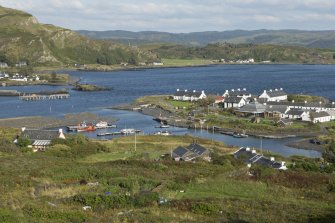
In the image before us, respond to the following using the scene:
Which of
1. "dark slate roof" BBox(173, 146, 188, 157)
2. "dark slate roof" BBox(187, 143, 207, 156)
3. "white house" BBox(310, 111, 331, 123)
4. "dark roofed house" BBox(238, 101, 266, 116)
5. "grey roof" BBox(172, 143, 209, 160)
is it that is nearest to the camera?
"grey roof" BBox(172, 143, 209, 160)

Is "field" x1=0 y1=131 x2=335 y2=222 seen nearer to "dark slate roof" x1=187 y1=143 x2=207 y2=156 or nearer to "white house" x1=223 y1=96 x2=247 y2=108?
"dark slate roof" x1=187 y1=143 x2=207 y2=156

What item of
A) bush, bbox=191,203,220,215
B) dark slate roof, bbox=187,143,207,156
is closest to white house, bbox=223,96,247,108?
dark slate roof, bbox=187,143,207,156

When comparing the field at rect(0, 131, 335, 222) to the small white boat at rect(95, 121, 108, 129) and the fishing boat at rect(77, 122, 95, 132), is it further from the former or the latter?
the small white boat at rect(95, 121, 108, 129)

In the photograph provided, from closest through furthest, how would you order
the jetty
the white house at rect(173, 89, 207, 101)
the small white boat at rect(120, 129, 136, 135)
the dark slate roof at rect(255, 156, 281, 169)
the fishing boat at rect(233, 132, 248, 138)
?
1. the dark slate roof at rect(255, 156, 281, 169)
2. the fishing boat at rect(233, 132, 248, 138)
3. the small white boat at rect(120, 129, 136, 135)
4. the white house at rect(173, 89, 207, 101)
5. the jetty

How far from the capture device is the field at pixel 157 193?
1747 cm

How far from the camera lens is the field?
57.3ft

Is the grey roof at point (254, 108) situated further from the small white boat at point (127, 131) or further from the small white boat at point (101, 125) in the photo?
the small white boat at point (101, 125)

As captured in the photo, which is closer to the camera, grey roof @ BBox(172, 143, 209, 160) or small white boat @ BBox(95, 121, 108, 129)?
grey roof @ BBox(172, 143, 209, 160)

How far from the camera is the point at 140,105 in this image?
7975cm

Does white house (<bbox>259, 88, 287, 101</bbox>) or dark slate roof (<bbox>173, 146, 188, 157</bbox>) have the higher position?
dark slate roof (<bbox>173, 146, 188, 157</bbox>)

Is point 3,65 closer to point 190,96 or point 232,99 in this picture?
point 190,96

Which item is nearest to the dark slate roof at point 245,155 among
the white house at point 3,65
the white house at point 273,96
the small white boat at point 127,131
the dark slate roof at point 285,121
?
the small white boat at point 127,131

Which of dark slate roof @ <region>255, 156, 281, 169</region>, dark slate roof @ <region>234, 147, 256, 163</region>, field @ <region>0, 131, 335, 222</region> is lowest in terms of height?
dark slate roof @ <region>234, 147, 256, 163</region>

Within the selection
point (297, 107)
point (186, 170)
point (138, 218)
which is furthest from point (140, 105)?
point (138, 218)
